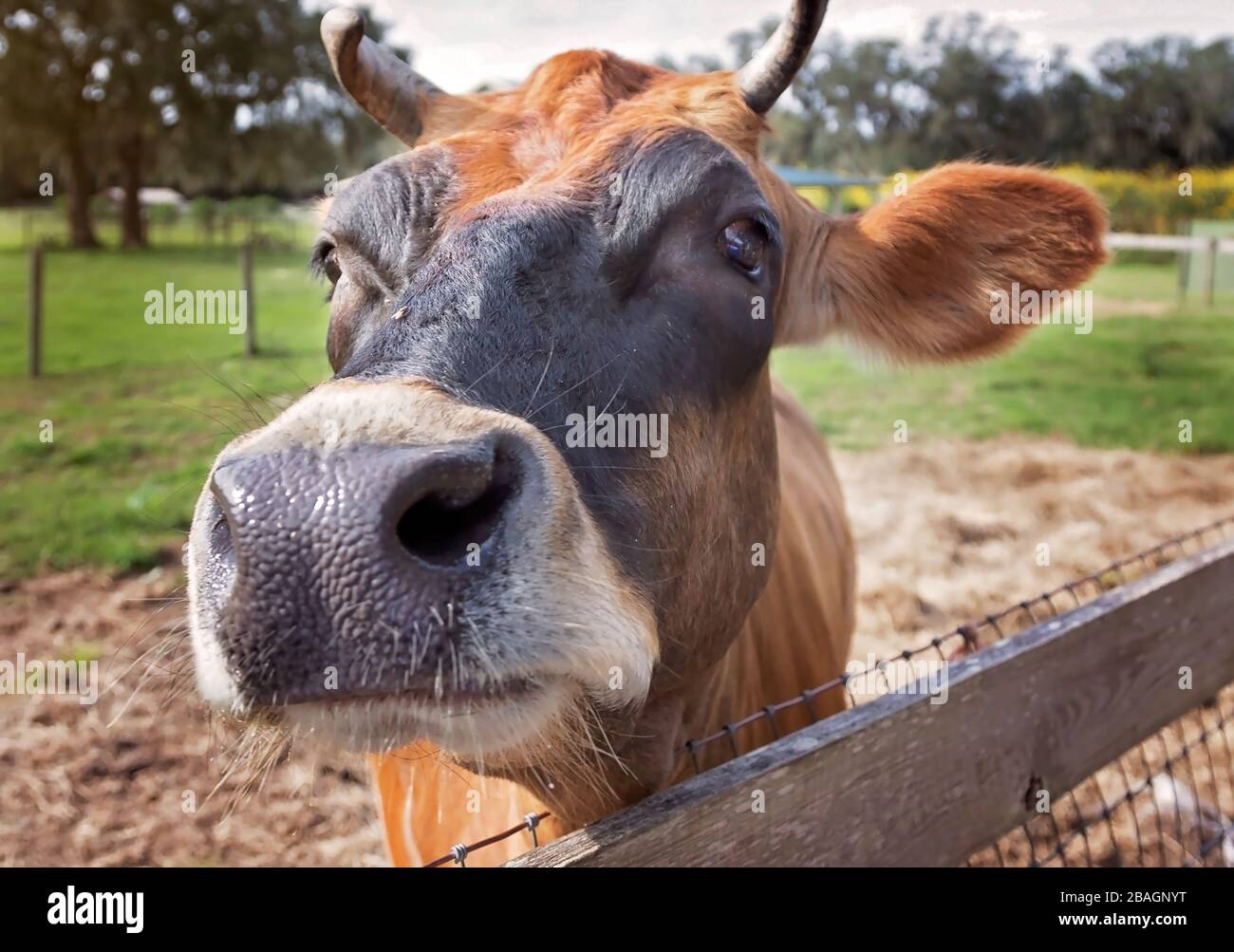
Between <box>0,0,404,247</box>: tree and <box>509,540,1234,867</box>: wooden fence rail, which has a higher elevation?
<box>0,0,404,247</box>: tree

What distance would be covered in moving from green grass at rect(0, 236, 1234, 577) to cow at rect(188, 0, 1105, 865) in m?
0.53

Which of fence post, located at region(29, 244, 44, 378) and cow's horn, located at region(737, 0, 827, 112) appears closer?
cow's horn, located at region(737, 0, 827, 112)

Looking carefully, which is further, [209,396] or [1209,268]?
[1209,268]

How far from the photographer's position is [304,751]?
1.74 m

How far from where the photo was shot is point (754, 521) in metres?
2.26

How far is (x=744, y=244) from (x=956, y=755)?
3.64ft

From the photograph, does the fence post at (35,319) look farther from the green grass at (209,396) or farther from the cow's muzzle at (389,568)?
the cow's muzzle at (389,568)

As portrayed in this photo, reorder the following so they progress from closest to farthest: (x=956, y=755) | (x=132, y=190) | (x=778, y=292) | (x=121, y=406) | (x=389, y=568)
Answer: (x=389, y=568) < (x=956, y=755) < (x=778, y=292) < (x=121, y=406) < (x=132, y=190)

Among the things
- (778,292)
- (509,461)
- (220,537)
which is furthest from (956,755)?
(220,537)

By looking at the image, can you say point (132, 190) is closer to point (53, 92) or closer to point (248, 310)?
point (53, 92)

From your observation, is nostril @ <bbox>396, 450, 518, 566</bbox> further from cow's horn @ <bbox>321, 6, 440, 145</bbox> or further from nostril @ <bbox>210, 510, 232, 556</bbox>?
cow's horn @ <bbox>321, 6, 440, 145</bbox>

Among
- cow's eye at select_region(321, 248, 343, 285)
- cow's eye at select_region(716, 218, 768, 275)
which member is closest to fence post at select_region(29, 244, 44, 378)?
cow's eye at select_region(321, 248, 343, 285)

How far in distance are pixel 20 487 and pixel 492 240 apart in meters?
7.22

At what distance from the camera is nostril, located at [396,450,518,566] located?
1367 millimetres
